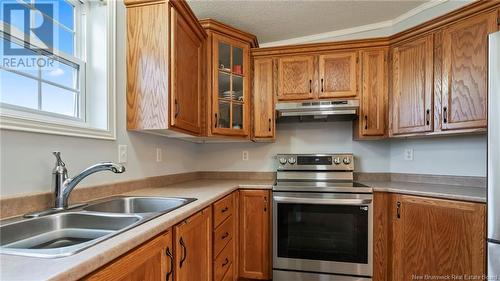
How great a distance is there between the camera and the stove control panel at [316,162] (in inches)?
95.3

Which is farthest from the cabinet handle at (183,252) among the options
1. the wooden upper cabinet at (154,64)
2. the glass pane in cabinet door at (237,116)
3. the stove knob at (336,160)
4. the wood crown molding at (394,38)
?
the wood crown molding at (394,38)

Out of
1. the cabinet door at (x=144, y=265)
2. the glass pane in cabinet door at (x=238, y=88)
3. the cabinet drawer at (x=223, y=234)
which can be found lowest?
the cabinet drawer at (x=223, y=234)

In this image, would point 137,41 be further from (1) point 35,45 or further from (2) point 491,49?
(2) point 491,49

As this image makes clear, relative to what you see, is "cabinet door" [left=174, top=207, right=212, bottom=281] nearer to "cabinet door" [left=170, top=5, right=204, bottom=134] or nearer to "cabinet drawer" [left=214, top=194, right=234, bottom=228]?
"cabinet drawer" [left=214, top=194, right=234, bottom=228]

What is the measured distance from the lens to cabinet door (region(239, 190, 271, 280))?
212 centimetres

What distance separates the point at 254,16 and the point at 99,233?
6.79 ft

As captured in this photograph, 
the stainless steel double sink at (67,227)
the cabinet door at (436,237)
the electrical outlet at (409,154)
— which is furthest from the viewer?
the electrical outlet at (409,154)

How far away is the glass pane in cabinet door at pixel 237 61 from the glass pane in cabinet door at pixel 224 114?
34 cm

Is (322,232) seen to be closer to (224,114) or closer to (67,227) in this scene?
(224,114)

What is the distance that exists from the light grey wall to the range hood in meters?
1.07

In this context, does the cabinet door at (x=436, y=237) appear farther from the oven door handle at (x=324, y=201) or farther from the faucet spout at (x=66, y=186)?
the faucet spout at (x=66, y=186)

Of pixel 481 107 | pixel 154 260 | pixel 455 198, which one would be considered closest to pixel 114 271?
pixel 154 260

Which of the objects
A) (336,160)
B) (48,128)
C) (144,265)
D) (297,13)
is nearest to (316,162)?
(336,160)

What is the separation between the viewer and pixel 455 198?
1579 mm
